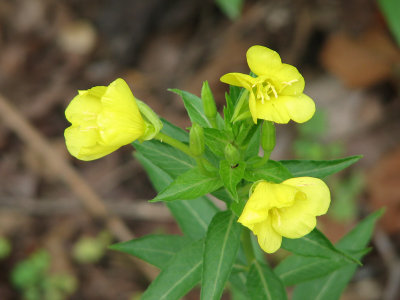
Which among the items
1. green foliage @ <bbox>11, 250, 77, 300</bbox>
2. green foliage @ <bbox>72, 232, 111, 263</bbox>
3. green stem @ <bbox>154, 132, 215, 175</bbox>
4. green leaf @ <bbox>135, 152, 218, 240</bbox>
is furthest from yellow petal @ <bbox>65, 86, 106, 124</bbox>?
green foliage @ <bbox>11, 250, 77, 300</bbox>

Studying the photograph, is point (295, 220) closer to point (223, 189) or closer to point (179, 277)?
point (223, 189)

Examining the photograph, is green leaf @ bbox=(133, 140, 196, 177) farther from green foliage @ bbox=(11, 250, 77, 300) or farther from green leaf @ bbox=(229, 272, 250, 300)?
green foliage @ bbox=(11, 250, 77, 300)

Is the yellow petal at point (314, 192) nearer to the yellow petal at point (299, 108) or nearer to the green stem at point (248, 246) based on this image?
the yellow petal at point (299, 108)

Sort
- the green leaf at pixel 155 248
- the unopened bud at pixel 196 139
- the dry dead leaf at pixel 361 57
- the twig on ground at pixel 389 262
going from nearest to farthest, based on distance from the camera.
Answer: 1. the unopened bud at pixel 196 139
2. the green leaf at pixel 155 248
3. the twig on ground at pixel 389 262
4. the dry dead leaf at pixel 361 57

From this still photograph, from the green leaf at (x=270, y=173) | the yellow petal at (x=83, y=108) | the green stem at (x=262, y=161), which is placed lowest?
the green leaf at (x=270, y=173)

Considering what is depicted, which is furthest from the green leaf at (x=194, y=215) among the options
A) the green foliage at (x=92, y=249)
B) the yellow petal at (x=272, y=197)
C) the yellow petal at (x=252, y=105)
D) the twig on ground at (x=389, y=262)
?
the twig on ground at (x=389, y=262)

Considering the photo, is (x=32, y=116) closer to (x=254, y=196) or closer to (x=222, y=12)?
(x=222, y=12)

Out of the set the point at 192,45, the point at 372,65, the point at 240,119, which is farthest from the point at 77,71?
the point at 240,119

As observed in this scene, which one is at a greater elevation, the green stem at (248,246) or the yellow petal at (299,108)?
the yellow petal at (299,108)
